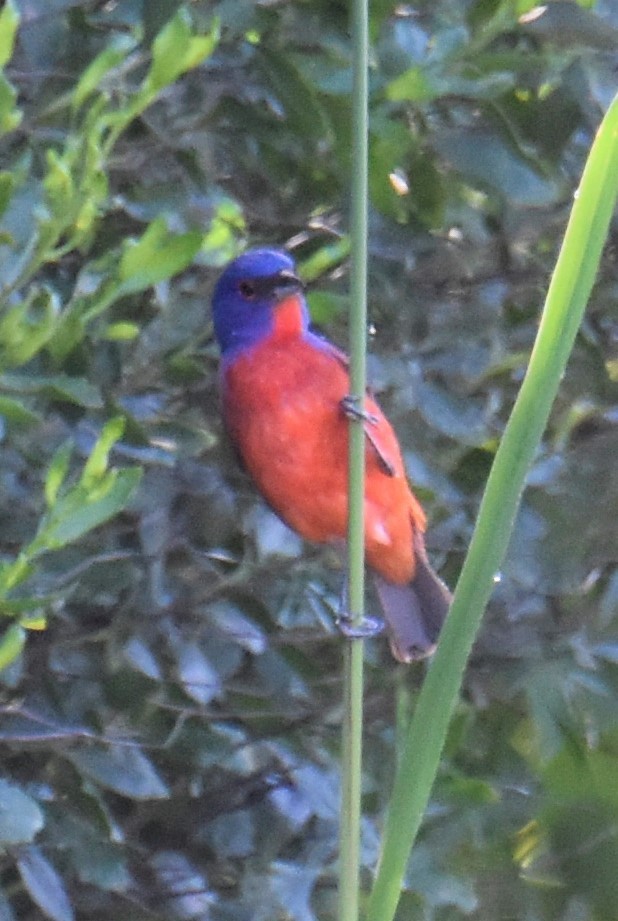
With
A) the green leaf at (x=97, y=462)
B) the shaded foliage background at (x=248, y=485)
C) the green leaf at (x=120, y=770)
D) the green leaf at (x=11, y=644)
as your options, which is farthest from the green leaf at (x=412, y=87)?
the green leaf at (x=120, y=770)

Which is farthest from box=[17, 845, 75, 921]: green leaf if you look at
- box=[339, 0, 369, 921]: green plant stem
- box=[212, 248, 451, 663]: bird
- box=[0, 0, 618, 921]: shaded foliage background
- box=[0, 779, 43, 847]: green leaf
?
box=[339, 0, 369, 921]: green plant stem

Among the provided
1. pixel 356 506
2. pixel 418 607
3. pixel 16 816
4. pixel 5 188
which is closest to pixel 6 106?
pixel 5 188

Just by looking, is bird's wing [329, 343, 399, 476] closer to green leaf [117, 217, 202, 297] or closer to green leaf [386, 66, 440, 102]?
green leaf [386, 66, 440, 102]

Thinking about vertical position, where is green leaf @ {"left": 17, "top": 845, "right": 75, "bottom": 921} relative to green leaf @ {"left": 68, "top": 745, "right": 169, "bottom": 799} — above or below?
below

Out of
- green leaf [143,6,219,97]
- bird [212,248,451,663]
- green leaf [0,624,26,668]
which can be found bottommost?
bird [212,248,451,663]

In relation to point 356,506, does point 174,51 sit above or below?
above

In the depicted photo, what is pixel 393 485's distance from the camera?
57.8 inches

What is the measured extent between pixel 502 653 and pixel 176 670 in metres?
0.33

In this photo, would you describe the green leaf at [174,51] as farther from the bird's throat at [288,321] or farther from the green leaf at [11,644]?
the bird's throat at [288,321]

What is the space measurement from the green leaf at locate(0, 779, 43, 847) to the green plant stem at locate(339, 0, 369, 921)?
0.37 meters

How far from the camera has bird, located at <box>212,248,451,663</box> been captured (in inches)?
52.8

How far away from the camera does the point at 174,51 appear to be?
2.78 feet

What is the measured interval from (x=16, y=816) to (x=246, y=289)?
51 centimetres

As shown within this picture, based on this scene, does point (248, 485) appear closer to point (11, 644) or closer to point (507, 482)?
point (11, 644)
